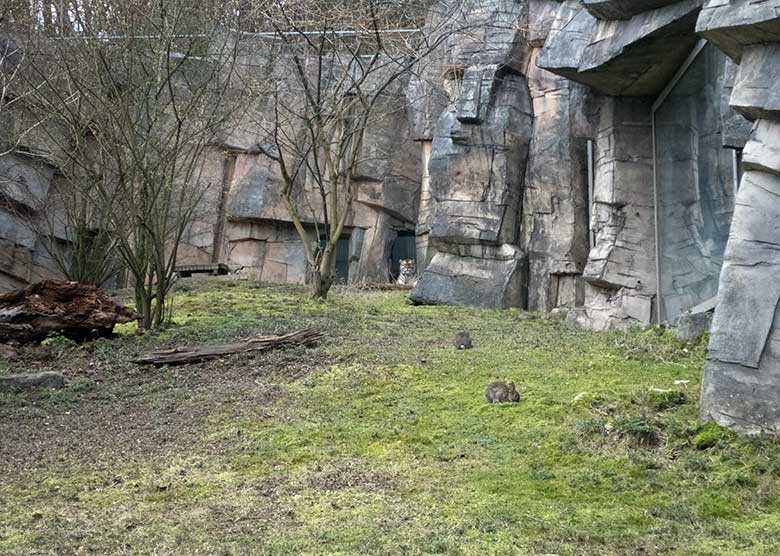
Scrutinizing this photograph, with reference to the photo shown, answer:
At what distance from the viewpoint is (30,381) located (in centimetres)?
739

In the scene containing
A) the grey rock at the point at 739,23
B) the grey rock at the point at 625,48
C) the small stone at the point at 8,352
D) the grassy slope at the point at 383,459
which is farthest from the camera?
the grey rock at the point at 625,48

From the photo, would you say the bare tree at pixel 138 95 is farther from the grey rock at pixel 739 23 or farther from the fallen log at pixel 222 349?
the grey rock at pixel 739 23

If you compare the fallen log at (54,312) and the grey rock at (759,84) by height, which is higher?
the grey rock at (759,84)

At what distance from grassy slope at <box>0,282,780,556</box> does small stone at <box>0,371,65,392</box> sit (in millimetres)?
185

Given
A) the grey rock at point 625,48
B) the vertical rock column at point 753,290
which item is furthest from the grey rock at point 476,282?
Answer: the vertical rock column at point 753,290

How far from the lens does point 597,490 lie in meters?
4.55

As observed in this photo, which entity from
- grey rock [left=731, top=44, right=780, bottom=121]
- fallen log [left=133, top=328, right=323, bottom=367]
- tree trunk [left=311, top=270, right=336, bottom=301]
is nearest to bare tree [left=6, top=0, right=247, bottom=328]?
fallen log [left=133, top=328, right=323, bottom=367]

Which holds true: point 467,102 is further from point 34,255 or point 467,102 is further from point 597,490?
point 597,490

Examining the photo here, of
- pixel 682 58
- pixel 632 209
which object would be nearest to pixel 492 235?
pixel 632 209

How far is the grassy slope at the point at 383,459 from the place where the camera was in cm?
402

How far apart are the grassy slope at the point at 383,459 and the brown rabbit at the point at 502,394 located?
3.7 inches

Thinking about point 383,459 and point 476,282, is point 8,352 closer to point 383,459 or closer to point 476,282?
point 383,459

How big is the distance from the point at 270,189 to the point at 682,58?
1383 centimetres

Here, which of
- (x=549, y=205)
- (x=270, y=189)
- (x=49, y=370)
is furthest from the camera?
(x=270, y=189)
